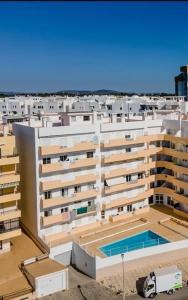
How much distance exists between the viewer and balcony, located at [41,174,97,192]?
39844 millimetres

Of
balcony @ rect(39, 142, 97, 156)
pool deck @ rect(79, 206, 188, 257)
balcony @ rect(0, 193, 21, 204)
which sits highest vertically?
balcony @ rect(39, 142, 97, 156)

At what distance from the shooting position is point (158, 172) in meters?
51.4

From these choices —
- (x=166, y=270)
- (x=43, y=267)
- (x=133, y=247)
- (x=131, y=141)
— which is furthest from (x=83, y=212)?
(x=166, y=270)

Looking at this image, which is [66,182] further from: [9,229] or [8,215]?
[9,229]

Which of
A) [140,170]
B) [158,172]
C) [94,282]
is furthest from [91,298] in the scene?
[158,172]

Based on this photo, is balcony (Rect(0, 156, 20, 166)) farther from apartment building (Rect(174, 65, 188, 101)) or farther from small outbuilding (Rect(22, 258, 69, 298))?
apartment building (Rect(174, 65, 188, 101))

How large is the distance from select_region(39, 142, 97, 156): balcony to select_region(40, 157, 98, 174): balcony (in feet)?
4.22

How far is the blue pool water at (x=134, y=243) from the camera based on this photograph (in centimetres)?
3862

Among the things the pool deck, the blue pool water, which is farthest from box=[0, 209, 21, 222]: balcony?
the blue pool water

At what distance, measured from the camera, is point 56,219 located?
4069 cm

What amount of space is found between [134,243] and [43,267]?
11258 millimetres

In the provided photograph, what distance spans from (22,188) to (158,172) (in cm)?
1961

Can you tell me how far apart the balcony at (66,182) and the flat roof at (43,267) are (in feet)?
25.9

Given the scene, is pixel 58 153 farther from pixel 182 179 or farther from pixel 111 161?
pixel 182 179
